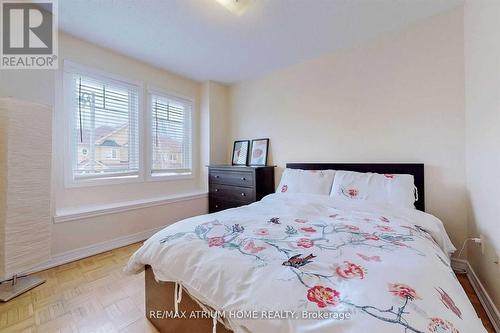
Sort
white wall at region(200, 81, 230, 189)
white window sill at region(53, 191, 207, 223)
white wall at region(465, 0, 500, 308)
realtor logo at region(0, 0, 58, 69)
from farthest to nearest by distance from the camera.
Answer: white wall at region(200, 81, 230, 189)
white window sill at region(53, 191, 207, 223)
realtor logo at region(0, 0, 58, 69)
white wall at region(465, 0, 500, 308)

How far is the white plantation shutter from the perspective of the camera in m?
2.40

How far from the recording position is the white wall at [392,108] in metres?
1.90

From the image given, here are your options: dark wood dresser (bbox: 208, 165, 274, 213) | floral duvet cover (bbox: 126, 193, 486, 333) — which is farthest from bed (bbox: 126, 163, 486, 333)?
dark wood dresser (bbox: 208, 165, 274, 213)

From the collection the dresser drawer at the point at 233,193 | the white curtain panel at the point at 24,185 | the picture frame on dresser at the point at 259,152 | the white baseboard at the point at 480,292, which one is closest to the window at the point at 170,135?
the dresser drawer at the point at 233,193

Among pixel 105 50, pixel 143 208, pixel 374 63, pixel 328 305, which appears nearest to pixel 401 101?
pixel 374 63

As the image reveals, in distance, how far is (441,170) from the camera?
195cm

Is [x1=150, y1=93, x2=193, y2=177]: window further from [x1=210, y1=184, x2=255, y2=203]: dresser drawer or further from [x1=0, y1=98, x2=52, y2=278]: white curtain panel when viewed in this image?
[x1=0, y1=98, x2=52, y2=278]: white curtain panel

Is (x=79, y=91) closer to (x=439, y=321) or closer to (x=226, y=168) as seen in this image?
(x=226, y=168)

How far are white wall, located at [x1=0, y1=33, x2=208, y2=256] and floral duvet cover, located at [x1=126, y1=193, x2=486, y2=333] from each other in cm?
140

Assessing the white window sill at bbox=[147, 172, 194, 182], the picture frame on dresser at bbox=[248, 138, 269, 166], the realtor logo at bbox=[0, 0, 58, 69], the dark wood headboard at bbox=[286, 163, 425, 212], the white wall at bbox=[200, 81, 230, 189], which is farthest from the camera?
the white wall at bbox=[200, 81, 230, 189]

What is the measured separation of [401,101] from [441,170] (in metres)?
0.74

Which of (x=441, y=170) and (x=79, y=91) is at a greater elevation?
(x=79, y=91)

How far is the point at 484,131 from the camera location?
1459mm

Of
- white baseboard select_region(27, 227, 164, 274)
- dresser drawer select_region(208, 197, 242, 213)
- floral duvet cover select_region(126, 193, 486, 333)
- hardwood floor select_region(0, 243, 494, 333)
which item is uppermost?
floral duvet cover select_region(126, 193, 486, 333)
